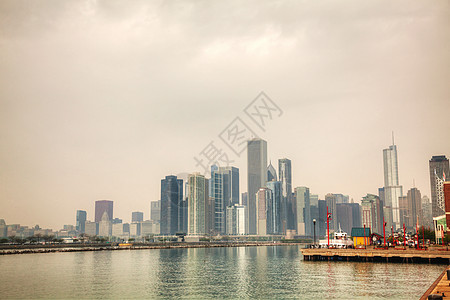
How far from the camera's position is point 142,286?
6938 cm

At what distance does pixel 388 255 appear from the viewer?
331 ft

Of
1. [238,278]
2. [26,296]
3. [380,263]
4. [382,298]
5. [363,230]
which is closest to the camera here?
[382,298]

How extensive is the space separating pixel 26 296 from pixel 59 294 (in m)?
4.62

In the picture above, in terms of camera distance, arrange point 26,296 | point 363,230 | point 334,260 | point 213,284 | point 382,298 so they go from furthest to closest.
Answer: point 363,230, point 334,260, point 213,284, point 26,296, point 382,298

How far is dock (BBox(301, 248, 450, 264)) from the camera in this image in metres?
97.8

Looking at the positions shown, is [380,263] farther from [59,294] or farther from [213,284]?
[59,294]

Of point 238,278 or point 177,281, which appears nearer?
point 177,281

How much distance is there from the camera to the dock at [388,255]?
97750 mm

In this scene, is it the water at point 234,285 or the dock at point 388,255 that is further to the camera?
the dock at point 388,255

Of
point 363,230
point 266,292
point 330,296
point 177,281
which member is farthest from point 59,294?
point 363,230

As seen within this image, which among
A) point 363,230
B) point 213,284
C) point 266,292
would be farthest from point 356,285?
point 363,230

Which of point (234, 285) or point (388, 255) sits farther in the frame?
point (388, 255)

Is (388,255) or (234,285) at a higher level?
(388,255)

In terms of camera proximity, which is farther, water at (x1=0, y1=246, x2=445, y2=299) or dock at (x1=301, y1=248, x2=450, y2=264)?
dock at (x1=301, y1=248, x2=450, y2=264)
